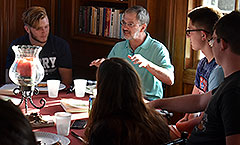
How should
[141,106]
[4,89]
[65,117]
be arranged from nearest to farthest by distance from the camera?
[141,106], [65,117], [4,89]

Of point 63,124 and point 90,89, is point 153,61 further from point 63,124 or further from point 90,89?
point 63,124

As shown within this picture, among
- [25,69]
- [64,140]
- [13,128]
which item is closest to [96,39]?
[25,69]

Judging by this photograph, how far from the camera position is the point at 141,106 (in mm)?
1825

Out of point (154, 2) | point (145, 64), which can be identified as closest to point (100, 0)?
point (154, 2)

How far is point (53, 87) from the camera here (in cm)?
276

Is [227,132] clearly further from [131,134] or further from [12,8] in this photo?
[12,8]

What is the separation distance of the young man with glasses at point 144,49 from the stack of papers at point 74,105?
2.75 ft

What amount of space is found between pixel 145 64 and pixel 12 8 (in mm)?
1800

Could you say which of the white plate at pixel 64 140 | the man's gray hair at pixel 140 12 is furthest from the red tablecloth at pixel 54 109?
the man's gray hair at pixel 140 12

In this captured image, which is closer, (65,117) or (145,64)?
(65,117)

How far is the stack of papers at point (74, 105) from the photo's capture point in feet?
8.04

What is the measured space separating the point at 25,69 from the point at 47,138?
542 millimetres

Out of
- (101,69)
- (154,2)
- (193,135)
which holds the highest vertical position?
(154,2)

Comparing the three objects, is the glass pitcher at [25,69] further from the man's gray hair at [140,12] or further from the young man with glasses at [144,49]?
the man's gray hair at [140,12]
